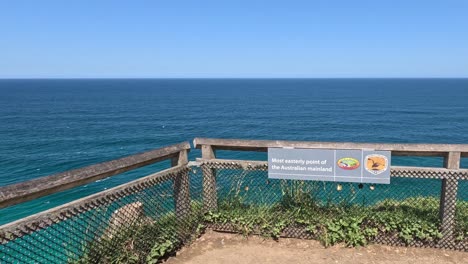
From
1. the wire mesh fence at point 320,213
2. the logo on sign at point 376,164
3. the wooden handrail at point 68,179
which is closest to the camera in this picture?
the wooden handrail at point 68,179

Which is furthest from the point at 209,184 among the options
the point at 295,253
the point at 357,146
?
the point at 357,146

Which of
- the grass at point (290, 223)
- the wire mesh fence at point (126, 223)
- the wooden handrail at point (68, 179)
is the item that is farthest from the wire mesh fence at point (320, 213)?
the wooden handrail at point (68, 179)

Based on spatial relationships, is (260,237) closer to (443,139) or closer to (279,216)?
(279,216)

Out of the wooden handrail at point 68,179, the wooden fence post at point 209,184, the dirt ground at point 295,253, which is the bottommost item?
the dirt ground at point 295,253

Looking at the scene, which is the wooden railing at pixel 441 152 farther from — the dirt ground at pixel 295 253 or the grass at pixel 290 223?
the dirt ground at pixel 295 253

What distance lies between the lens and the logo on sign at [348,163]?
14.9 feet

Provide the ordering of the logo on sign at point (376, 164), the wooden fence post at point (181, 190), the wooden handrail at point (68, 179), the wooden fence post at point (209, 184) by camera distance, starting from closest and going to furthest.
A: the wooden handrail at point (68, 179) → the logo on sign at point (376, 164) → the wooden fence post at point (181, 190) → the wooden fence post at point (209, 184)

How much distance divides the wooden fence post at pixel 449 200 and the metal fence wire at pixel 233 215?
12 mm

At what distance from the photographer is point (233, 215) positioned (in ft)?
17.3

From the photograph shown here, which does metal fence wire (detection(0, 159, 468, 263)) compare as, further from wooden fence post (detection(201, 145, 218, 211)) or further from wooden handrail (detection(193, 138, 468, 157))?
wooden handrail (detection(193, 138, 468, 157))

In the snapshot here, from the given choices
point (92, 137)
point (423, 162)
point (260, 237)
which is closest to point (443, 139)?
point (423, 162)

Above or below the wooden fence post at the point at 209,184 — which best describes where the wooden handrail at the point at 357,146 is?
above

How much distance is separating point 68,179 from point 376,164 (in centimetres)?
349

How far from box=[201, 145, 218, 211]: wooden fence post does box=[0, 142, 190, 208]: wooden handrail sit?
20.6 inches
